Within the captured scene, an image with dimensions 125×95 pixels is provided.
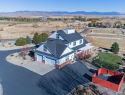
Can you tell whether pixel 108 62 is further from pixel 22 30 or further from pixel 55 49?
pixel 22 30

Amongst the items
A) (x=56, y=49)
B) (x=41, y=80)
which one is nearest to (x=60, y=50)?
(x=56, y=49)

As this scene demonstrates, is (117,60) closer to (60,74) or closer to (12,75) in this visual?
(60,74)

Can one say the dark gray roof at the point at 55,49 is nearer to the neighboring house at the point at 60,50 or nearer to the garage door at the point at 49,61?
the neighboring house at the point at 60,50

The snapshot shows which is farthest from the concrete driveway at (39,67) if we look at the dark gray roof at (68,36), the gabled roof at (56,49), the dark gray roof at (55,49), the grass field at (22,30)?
the grass field at (22,30)

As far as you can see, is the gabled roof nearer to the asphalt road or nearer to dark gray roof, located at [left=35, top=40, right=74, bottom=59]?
dark gray roof, located at [left=35, top=40, right=74, bottom=59]

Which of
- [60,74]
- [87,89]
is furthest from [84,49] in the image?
[87,89]

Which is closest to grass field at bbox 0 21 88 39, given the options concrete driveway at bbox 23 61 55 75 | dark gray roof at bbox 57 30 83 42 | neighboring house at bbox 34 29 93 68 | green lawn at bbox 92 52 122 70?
dark gray roof at bbox 57 30 83 42
